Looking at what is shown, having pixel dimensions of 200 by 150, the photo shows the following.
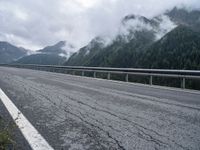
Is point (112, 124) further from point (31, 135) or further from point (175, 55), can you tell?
point (175, 55)

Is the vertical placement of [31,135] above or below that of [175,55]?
below

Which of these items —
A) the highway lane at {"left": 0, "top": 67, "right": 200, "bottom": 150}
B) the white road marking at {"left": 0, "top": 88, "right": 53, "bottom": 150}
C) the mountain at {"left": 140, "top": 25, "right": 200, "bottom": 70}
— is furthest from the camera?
the mountain at {"left": 140, "top": 25, "right": 200, "bottom": 70}

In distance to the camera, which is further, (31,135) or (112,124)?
(112,124)

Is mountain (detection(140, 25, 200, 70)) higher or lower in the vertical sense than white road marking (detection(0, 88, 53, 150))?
higher

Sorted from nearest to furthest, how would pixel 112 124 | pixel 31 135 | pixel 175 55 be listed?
pixel 31 135
pixel 112 124
pixel 175 55

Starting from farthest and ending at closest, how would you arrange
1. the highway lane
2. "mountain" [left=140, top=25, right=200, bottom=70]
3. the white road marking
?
"mountain" [left=140, top=25, right=200, bottom=70] < the highway lane < the white road marking

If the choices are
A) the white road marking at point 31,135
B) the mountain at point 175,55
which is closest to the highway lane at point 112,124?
the white road marking at point 31,135

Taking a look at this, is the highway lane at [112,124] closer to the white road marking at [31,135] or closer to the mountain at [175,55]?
the white road marking at [31,135]

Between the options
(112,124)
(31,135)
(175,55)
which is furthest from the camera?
(175,55)

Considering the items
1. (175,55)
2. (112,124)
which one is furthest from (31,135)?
(175,55)

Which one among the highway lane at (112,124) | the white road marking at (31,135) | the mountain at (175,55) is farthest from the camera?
the mountain at (175,55)

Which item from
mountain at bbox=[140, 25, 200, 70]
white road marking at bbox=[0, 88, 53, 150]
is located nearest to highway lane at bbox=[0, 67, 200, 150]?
white road marking at bbox=[0, 88, 53, 150]

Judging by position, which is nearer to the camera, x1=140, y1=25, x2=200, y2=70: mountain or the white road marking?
the white road marking

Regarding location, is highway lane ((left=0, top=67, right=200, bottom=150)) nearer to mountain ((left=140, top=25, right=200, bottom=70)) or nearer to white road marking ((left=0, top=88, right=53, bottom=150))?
white road marking ((left=0, top=88, right=53, bottom=150))
